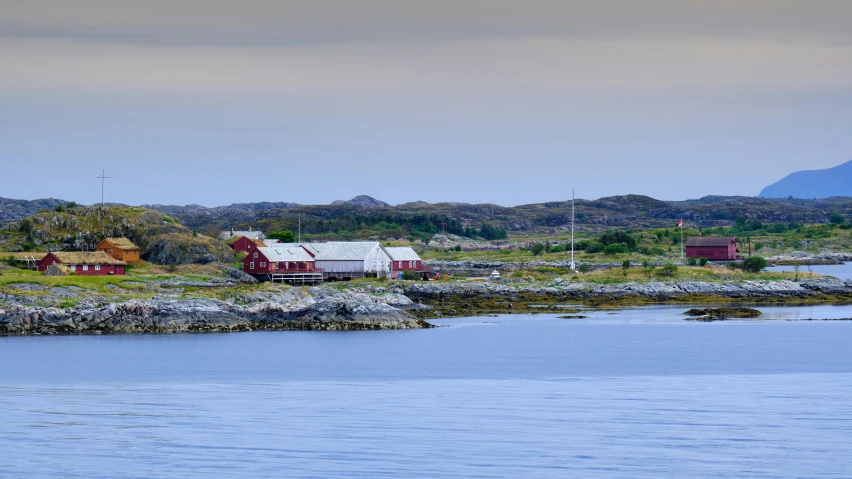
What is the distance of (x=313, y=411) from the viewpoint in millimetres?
30078

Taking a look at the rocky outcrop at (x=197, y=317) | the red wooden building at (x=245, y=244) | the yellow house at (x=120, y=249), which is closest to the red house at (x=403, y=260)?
Answer: the red wooden building at (x=245, y=244)

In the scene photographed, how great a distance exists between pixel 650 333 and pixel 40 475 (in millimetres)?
36369

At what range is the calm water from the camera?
23078mm

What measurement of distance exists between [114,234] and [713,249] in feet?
187

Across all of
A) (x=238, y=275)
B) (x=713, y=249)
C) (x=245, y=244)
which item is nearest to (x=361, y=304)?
(x=238, y=275)

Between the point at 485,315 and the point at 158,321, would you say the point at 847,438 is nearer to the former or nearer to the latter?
the point at 158,321

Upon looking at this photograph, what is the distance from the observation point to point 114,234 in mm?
83938

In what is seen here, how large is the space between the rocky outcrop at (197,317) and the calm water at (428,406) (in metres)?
1.76

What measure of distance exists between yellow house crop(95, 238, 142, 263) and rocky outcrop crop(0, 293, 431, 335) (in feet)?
79.8

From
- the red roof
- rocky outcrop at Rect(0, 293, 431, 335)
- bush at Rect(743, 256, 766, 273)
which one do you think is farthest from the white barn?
the red roof

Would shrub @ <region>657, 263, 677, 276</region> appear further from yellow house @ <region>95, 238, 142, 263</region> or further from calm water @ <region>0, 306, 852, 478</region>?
yellow house @ <region>95, 238, 142, 263</region>

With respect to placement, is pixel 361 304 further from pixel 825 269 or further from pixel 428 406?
pixel 825 269

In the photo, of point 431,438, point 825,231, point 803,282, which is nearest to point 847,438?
point 431,438

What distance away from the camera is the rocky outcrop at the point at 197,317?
51625 millimetres
